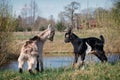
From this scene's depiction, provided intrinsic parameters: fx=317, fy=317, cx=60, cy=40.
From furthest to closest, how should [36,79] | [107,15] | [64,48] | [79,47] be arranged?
[64,48]
[107,15]
[79,47]
[36,79]

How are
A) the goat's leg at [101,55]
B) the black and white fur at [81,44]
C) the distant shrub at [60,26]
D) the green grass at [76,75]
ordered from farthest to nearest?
the distant shrub at [60,26] < the goat's leg at [101,55] < the black and white fur at [81,44] < the green grass at [76,75]

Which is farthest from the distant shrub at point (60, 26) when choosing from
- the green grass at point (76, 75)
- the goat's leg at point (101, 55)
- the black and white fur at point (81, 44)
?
the green grass at point (76, 75)

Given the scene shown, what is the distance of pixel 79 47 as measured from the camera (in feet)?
37.9

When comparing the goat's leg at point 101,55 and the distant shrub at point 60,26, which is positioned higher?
the goat's leg at point 101,55

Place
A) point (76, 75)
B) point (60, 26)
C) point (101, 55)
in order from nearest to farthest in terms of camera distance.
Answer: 1. point (76, 75)
2. point (101, 55)
3. point (60, 26)

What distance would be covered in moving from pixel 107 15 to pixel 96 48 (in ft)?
32.3

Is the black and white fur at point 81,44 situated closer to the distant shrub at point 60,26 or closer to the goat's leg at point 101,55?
the goat's leg at point 101,55

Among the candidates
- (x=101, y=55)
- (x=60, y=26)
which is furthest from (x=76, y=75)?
(x=60, y=26)

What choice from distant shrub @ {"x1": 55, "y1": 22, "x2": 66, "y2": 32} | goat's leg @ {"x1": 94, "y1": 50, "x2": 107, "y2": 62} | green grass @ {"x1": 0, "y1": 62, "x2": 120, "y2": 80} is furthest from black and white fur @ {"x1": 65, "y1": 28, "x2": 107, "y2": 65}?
distant shrub @ {"x1": 55, "y1": 22, "x2": 66, "y2": 32}

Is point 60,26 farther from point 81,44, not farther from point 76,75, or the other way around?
point 76,75

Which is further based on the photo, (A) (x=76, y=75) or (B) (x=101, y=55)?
(B) (x=101, y=55)

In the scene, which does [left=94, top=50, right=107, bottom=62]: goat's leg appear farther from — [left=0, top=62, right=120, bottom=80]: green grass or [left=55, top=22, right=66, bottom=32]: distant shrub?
[left=55, top=22, right=66, bottom=32]: distant shrub

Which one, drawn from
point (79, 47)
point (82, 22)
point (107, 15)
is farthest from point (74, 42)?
point (107, 15)

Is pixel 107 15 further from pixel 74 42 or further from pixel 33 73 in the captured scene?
pixel 33 73
